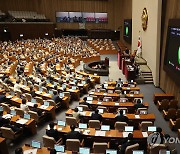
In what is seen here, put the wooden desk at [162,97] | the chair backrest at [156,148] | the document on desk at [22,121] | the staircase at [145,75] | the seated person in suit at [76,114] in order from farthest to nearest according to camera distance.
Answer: the staircase at [145,75], the wooden desk at [162,97], the seated person in suit at [76,114], the document on desk at [22,121], the chair backrest at [156,148]

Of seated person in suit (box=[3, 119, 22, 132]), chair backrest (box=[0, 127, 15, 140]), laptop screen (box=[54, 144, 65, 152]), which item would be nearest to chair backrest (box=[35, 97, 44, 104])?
seated person in suit (box=[3, 119, 22, 132])

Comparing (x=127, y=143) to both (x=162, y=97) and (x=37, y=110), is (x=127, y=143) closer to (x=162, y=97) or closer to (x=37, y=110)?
(x=37, y=110)

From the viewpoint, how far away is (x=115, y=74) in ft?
61.0

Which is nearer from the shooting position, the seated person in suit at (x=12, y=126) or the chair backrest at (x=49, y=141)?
the chair backrest at (x=49, y=141)

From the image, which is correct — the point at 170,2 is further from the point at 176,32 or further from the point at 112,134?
the point at 112,134

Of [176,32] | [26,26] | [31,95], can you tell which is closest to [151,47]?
[176,32]

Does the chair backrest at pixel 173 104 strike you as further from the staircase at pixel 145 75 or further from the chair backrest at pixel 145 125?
the staircase at pixel 145 75

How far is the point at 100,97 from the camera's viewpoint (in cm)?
1237

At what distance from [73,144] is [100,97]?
528 cm

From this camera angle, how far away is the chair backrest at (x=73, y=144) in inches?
287

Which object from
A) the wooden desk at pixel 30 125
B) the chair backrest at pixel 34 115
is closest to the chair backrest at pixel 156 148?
the wooden desk at pixel 30 125

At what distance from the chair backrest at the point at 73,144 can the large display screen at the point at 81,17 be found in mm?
32368

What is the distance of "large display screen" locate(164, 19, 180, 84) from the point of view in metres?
11.4

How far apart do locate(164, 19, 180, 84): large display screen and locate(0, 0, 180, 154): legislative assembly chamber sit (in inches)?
0.4
